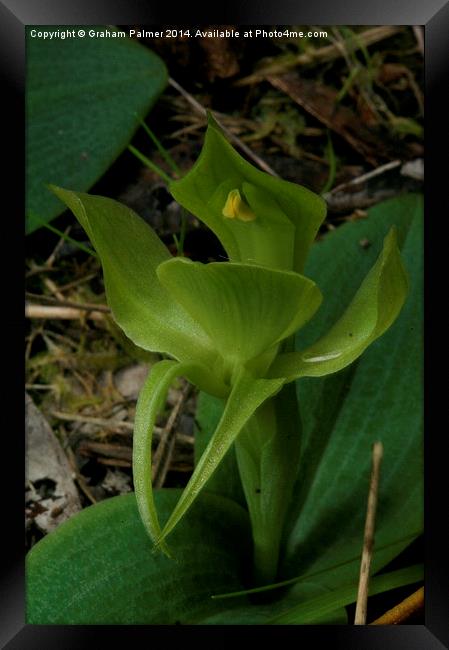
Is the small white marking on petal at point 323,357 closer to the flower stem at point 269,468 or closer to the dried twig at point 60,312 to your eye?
the flower stem at point 269,468

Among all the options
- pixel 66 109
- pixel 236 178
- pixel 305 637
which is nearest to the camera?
pixel 236 178

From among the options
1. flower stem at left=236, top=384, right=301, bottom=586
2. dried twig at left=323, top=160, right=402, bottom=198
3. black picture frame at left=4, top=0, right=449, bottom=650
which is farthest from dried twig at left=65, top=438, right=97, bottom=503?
dried twig at left=323, top=160, right=402, bottom=198

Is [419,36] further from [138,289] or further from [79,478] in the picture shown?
[79,478]

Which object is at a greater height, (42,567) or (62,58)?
(62,58)

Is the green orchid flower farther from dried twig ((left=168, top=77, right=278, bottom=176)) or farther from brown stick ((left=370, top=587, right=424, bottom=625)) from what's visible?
dried twig ((left=168, top=77, right=278, bottom=176))

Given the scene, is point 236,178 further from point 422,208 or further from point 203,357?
point 422,208

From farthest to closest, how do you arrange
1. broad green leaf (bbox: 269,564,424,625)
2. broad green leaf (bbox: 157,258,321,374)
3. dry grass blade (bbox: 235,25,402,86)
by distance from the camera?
Answer: 1. dry grass blade (bbox: 235,25,402,86)
2. broad green leaf (bbox: 269,564,424,625)
3. broad green leaf (bbox: 157,258,321,374)

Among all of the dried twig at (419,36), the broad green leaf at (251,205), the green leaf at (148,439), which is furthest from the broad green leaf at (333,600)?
the dried twig at (419,36)

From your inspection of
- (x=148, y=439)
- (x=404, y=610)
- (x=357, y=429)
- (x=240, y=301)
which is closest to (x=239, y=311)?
(x=240, y=301)

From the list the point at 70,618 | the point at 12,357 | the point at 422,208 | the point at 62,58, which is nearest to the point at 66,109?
the point at 62,58
